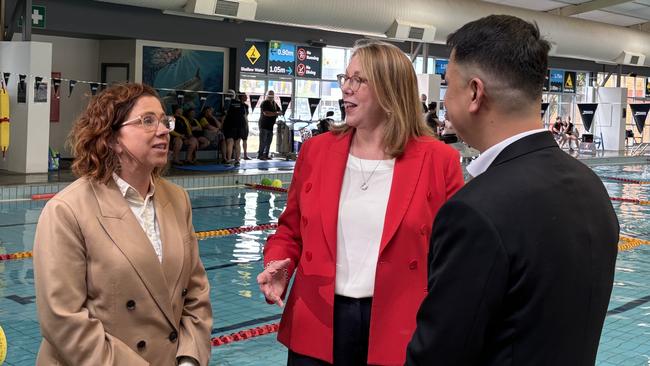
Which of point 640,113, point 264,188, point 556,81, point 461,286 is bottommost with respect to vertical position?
point 264,188

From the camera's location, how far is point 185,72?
53.6 ft

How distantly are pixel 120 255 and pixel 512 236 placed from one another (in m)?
1.26

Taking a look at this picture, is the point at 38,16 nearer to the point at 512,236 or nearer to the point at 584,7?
the point at 512,236

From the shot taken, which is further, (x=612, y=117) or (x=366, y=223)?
(x=612, y=117)

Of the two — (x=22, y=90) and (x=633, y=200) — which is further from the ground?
(x=22, y=90)

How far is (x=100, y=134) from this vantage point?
2.23 metres

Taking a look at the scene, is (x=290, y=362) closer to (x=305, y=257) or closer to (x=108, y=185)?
(x=305, y=257)

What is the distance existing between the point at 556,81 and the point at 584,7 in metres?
7.14

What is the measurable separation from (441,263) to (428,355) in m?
0.16

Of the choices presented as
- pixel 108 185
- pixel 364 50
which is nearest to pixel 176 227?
pixel 108 185

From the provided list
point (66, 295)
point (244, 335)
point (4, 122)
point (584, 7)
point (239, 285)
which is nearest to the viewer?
point (66, 295)

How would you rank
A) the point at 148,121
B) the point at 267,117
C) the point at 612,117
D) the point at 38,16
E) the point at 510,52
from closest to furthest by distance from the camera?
the point at 510,52 → the point at 148,121 → the point at 38,16 → the point at 267,117 → the point at 612,117

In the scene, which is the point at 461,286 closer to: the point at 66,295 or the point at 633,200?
the point at 66,295

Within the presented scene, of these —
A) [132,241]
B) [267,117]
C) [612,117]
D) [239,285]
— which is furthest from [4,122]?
[612,117]
